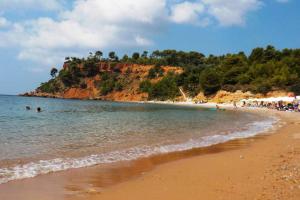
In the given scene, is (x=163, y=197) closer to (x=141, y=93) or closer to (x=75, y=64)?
(x=141, y=93)

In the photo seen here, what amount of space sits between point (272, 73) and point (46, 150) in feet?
297

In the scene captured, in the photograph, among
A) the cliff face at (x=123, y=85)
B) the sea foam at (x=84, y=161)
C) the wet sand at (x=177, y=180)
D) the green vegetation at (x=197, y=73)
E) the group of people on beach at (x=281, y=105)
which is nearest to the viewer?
the wet sand at (x=177, y=180)

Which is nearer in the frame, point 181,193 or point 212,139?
point 181,193

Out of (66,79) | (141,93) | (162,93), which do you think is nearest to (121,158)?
(162,93)

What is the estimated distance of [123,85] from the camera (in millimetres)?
161250

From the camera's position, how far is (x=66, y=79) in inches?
7042

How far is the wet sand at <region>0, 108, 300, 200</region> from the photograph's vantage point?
7.62m

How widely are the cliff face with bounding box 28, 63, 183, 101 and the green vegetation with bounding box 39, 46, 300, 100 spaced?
102cm

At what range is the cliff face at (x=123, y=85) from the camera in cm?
15366

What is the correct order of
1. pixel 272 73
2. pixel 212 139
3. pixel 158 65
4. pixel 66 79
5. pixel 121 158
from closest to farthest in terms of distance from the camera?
1. pixel 121 158
2. pixel 212 139
3. pixel 272 73
4. pixel 158 65
5. pixel 66 79

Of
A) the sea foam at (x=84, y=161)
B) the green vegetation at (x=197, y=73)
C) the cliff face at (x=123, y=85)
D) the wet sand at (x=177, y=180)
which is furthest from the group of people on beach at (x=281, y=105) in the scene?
the cliff face at (x=123, y=85)

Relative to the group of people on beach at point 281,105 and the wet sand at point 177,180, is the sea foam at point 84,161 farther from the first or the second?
the group of people on beach at point 281,105

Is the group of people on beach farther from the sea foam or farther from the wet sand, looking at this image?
the wet sand

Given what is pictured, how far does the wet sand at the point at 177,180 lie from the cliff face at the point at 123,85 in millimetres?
131554
